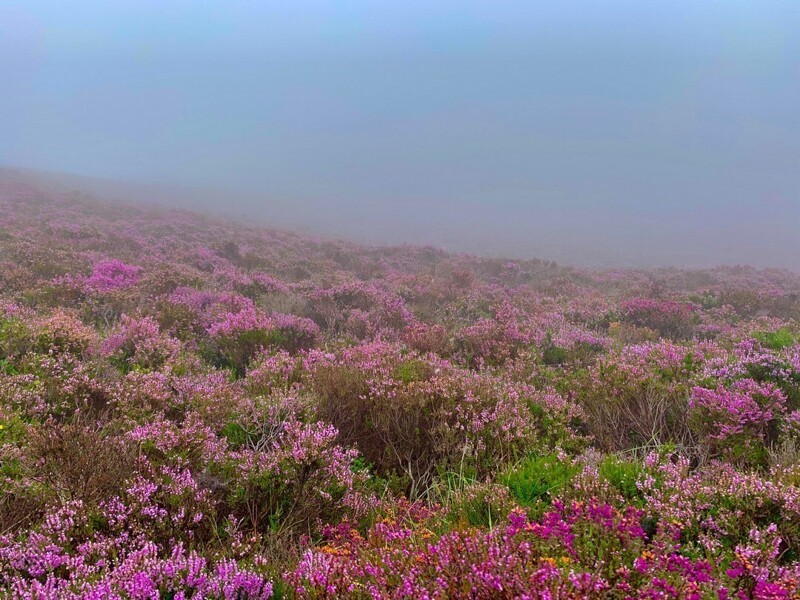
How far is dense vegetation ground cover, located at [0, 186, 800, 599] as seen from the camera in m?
1.92

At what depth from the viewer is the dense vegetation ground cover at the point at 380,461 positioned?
1.92m

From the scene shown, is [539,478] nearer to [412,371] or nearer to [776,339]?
[412,371]

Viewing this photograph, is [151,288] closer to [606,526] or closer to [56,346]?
[56,346]

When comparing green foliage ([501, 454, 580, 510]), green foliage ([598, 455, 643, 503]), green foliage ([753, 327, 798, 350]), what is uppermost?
green foliage ([753, 327, 798, 350])

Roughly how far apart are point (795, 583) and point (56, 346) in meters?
7.83

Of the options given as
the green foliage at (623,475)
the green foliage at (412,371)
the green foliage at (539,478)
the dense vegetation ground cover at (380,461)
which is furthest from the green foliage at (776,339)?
the green foliage at (412,371)

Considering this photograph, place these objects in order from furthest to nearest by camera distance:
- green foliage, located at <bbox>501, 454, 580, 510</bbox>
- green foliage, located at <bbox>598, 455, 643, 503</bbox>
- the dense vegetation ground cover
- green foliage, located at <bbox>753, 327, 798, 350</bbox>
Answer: green foliage, located at <bbox>753, 327, 798, 350</bbox>, green foliage, located at <bbox>501, 454, 580, 510</bbox>, green foliage, located at <bbox>598, 455, 643, 503</bbox>, the dense vegetation ground cover

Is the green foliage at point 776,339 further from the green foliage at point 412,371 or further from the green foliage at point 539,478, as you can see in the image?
the green foliage at point 412,371

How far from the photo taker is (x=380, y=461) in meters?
4.21

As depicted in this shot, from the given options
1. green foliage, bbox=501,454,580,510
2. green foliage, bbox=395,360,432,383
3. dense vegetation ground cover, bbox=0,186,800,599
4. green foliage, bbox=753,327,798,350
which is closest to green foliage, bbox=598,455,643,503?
dense vegetation ground cover, bbox=0,186,800,599

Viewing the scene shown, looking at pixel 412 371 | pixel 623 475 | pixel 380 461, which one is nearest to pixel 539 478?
pixel 623 475

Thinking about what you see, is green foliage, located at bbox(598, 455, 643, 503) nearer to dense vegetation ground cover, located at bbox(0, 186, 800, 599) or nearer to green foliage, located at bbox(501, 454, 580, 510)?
dense vegetation ground cover, located at bbox(0, 186, 800, 599)

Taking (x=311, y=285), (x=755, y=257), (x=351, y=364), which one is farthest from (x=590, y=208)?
(x=351, y=364)

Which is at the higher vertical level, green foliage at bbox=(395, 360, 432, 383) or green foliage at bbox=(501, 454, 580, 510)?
green foliage at bbox=(395, 360, 432, 383)
